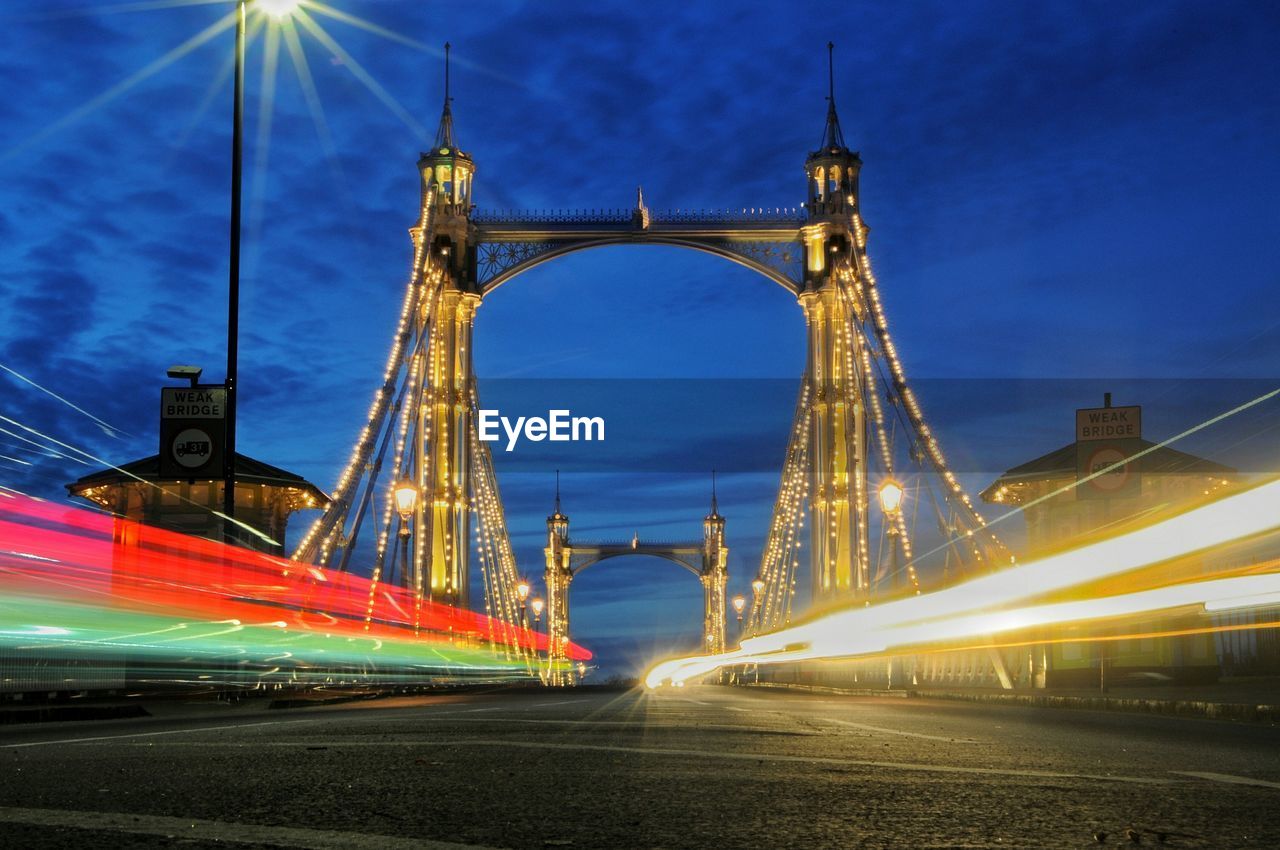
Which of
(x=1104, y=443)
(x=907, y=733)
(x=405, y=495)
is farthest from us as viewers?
(x=405, y=495)

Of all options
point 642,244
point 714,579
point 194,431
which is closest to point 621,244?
point 642,244

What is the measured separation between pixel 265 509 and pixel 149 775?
34.7m

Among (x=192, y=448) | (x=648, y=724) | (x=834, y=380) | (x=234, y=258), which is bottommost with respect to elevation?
(x=648, y=724)

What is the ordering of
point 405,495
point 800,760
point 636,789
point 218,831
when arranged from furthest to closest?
point 405,495
point 800,760
point 636,789
point 218,831

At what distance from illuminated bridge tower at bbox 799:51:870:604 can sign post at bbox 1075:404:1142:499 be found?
93.3 feet

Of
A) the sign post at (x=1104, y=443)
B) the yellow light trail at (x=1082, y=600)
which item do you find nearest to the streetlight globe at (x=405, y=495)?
the yellow light trail at (x=1082, y=600)

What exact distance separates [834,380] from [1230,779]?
42187 mm

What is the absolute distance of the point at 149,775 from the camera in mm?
6062

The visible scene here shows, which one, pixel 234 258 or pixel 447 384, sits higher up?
pixel 447 384

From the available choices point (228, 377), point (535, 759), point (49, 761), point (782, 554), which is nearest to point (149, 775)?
point (49, 761)

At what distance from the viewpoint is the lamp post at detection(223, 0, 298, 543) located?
1984 cm

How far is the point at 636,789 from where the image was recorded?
5484mm

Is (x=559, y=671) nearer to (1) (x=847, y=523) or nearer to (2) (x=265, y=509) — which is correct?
(1) (x=847, y=523)

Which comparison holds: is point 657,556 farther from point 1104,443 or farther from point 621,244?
point 1104,443
